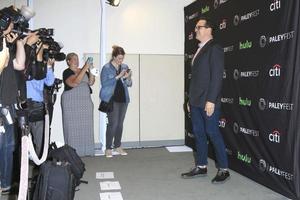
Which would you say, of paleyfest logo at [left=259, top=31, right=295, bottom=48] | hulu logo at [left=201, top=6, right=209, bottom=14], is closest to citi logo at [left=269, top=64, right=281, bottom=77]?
paleyfest logo at [left=259, top=31, right=295, bottom=48]

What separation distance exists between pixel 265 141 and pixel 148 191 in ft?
3.70

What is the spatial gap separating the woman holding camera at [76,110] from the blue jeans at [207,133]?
163 cm

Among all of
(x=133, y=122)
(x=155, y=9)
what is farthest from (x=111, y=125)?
(x=155, y=9)

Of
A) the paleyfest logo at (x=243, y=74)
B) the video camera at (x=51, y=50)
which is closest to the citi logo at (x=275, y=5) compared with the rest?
the paleyfest logo at (x=243, y=74)

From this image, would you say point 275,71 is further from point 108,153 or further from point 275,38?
point 108,153

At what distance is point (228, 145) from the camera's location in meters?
4.05

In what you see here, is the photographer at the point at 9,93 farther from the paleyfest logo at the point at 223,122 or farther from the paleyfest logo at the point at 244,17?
the paleyfest logo at the point at 223,122

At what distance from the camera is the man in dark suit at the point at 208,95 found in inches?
132

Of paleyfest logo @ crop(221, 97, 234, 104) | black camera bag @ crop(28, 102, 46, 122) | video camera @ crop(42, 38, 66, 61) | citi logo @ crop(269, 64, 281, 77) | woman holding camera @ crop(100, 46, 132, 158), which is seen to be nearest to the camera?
citi logo @ crop(269, 64, 281, 77)

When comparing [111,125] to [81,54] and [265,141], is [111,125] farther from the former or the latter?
[265,141]

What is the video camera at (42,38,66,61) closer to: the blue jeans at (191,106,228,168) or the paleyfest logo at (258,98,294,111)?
the blue jeans at (191,106,228,168)

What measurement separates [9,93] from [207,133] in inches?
69.8

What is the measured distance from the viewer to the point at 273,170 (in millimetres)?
3197

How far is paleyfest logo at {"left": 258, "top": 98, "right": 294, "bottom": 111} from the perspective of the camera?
2.98 meters
